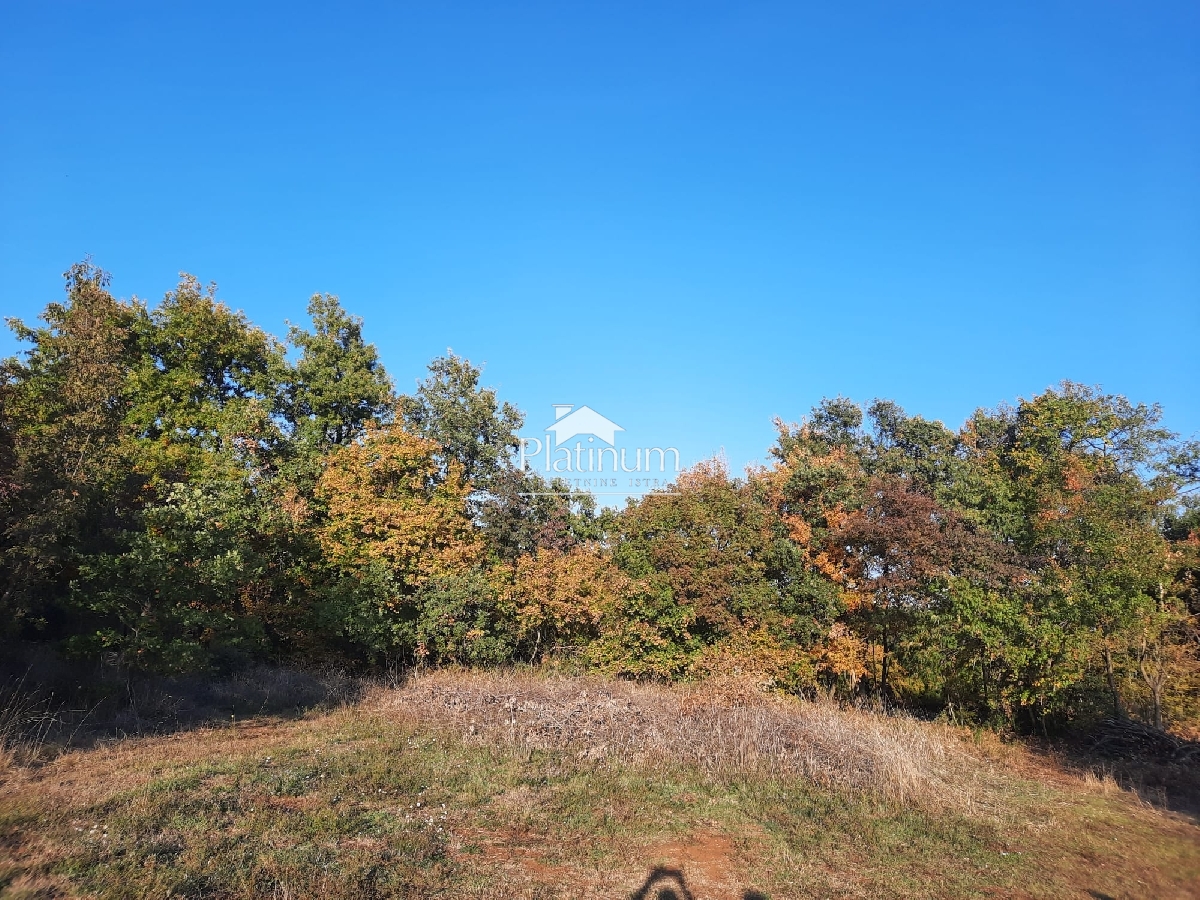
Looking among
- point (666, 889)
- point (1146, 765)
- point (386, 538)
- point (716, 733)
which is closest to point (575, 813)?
point (666, 889)

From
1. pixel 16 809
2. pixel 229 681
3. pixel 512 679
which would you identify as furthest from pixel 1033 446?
pixel 16 809

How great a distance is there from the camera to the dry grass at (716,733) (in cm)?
1041

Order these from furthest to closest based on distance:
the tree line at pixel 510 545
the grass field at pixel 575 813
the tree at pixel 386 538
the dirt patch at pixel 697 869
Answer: the tree at pixel 386 538 < the tree line at pixel 510 545 < the dirt patch at pixel 697 869 < the grass field at pixel 575 813

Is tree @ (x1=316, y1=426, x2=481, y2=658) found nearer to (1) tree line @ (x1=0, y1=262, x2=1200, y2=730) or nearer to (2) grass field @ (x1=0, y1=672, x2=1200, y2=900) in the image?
(1) tree line @ (x1=0, y1=262, x2=1200, y2=730)

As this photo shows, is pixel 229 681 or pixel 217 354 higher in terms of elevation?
pixel 217 354

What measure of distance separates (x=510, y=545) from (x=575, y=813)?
16270 mm

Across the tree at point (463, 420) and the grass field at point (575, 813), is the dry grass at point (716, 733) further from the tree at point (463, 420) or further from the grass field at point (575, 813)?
the tree at point (463, 420)

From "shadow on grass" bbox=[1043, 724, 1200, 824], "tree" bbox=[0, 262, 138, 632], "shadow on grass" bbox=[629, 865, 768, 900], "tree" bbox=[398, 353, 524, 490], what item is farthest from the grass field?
"tree" bbox=[398, 353, 524, 490]

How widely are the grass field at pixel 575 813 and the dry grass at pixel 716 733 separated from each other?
4 cm

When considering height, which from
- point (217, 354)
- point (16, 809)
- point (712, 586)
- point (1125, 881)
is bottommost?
point (1125, 881)

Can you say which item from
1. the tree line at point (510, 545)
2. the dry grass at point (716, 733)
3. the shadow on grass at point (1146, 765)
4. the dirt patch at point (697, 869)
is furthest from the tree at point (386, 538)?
the shadow on grass at point (1146, 765)

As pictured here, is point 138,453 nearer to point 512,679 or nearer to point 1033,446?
point 512,679

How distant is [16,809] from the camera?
278 inches

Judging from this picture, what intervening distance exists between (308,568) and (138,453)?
7.59 meters
